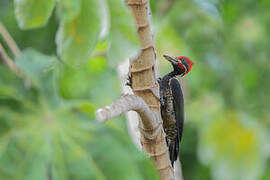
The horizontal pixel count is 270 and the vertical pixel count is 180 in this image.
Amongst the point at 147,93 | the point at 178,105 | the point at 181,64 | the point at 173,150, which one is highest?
the point at 181,64

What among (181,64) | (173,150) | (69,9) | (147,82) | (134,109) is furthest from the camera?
(181,64)

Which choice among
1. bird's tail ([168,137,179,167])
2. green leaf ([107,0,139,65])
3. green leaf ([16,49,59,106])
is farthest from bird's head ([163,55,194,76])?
green leaf ([107,0,139,65])

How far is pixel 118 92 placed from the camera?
13.4 feet

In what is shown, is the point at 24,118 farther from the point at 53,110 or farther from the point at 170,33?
the point at 170,33

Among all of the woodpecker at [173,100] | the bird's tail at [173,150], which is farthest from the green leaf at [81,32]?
the woodpecker at [173,100]

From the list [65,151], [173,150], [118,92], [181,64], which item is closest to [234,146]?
[173,150]

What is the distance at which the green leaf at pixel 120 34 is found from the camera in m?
1.04

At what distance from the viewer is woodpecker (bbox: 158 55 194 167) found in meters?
3.02

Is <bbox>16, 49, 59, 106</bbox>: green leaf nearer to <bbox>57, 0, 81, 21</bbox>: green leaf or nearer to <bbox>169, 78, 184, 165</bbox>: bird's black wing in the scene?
<bbox>57, 0, 81, 21</bbox>: green leaf

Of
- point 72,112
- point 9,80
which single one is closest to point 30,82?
point 9,80

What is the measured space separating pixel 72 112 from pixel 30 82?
6.6 inches

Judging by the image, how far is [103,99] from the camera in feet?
12.5

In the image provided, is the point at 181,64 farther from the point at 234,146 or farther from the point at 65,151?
the point at 65,151

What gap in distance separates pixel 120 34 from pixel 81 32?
8cm
